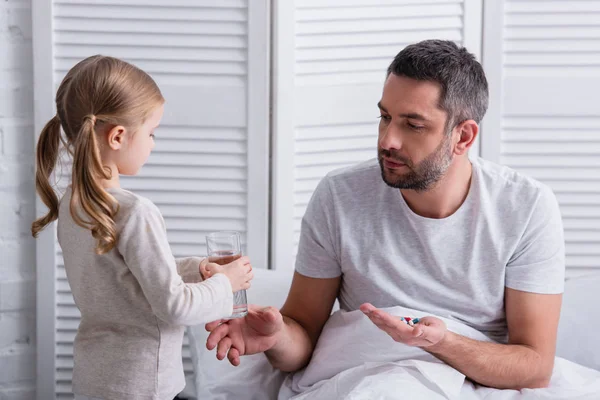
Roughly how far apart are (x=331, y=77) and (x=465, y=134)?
568 mm

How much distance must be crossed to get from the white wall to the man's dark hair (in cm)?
100

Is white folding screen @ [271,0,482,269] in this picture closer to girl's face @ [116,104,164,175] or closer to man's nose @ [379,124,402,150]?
man's nose @ [379,124,402,150]

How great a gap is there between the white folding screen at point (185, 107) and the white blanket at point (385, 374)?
56 centimetres

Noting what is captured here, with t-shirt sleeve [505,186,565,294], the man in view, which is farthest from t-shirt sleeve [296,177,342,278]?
t-shirt sleeve [505,186,565,294]

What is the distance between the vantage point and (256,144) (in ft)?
6.72

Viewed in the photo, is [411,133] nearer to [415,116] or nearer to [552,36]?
[415,116]

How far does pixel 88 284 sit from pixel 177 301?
0.18m

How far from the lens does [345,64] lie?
2062mm

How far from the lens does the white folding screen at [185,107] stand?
2.01 m

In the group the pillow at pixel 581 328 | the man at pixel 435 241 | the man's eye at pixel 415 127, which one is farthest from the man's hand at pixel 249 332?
the pillow at pixel 581 328

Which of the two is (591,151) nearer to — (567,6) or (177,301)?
(567,6)

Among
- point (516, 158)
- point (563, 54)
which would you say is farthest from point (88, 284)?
point (563, 54)

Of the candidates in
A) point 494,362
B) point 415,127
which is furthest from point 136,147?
point 494,362

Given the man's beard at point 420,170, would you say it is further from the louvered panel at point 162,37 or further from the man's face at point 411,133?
the louvered panel at point 162,37
